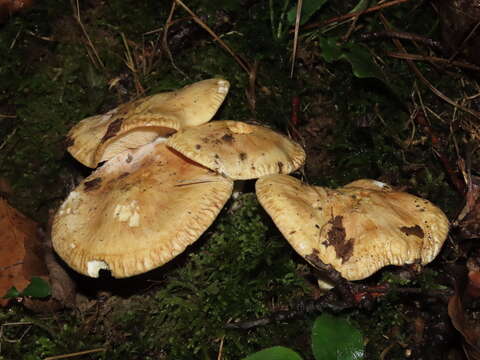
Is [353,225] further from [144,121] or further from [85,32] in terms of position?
[85,32]

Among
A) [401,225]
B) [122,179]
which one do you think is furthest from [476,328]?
[122,179]

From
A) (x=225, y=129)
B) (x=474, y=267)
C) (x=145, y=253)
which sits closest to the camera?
(x=145, y=253)

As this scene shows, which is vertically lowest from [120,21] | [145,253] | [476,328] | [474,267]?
[476,328]

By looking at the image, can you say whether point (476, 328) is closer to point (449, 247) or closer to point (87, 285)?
point (449, 247)

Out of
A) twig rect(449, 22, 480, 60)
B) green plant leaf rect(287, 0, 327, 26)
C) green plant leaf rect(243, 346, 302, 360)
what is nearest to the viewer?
green plant leaf rect(243, 346, 302, 360)

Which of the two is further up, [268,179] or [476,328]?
[268,179]

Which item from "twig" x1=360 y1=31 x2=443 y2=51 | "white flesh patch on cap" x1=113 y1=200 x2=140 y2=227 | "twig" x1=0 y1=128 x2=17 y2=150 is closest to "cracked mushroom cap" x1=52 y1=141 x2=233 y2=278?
"white flesh patch on cap" x1=113 y1=200 x2=140 y2=227

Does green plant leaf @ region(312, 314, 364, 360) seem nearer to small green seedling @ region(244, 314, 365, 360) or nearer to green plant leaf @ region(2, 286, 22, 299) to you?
small green seedling @ region(244, 314, 365, 360)

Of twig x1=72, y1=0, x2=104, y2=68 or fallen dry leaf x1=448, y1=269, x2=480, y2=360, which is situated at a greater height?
twig x1=72, y1=0, x2=104, y2=68
